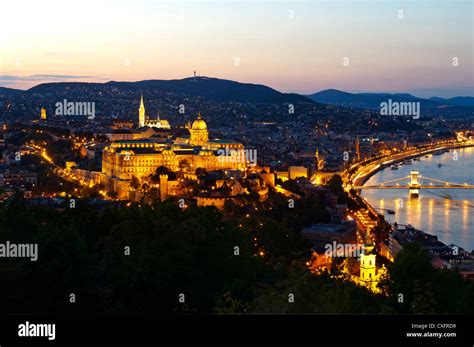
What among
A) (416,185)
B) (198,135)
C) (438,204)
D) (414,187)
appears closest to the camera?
(438,204)

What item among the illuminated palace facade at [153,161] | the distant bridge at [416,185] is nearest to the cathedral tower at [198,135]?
the illuminated palace facade at [153,161]

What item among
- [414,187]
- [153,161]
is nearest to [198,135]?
[153,161]

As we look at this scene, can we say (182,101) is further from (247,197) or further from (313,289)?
(313,289)

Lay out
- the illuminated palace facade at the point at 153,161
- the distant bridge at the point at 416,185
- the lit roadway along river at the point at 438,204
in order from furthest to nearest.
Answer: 1. the distant bridge at the point at 416,185
2. the illuminated palace facade at the point at 153,161
3. the lit roadway along river at the point at 438,204

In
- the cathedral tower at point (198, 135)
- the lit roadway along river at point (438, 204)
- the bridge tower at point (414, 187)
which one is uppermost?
the cathedral tower at point (198, 135)

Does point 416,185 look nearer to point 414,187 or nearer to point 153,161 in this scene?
point 414,187

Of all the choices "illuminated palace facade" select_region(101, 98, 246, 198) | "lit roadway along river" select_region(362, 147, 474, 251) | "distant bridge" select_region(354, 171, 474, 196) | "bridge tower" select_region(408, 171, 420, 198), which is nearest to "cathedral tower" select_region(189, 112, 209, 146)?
"illuminated palace facade" select_region(101, 98, 246, 198)

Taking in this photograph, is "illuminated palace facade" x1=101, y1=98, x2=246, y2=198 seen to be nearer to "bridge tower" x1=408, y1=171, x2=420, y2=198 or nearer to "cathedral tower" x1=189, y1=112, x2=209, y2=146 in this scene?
"cathedral tower" x1=189, y1=112, x2=209, y2=146

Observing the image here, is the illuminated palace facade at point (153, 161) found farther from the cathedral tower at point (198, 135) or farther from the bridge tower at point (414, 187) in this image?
the bridge tower at point (414, 187)

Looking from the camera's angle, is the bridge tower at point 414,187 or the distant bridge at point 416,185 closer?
the bridge tower at point 414,187
